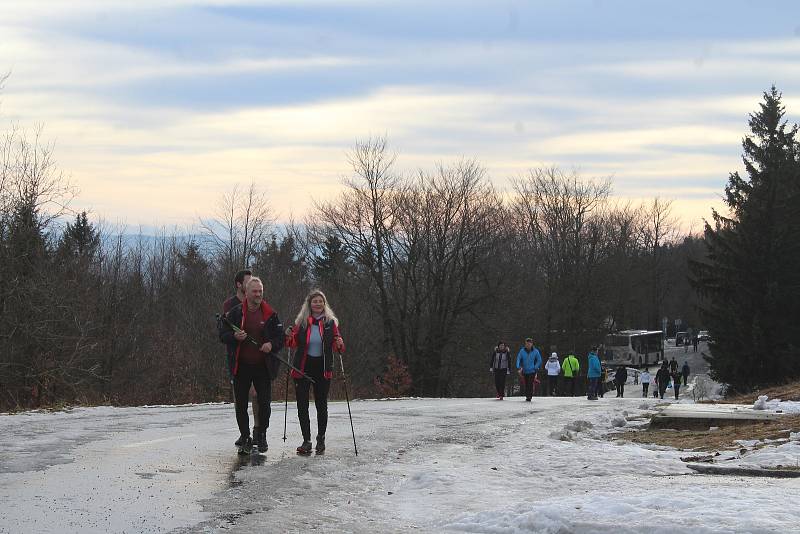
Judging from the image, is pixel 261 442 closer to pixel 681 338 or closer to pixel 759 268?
pixel 759 268

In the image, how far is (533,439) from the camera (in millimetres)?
14930

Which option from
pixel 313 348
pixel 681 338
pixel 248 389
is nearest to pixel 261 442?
pixel 248 389

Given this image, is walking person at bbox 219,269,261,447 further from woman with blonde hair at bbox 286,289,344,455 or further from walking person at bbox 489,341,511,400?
walking person at bbox 489,341,511,400

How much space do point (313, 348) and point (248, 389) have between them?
3.22ft

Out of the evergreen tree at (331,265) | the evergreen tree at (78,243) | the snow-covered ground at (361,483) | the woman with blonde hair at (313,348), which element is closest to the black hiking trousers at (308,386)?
the woman with blonde hair at (313,348)

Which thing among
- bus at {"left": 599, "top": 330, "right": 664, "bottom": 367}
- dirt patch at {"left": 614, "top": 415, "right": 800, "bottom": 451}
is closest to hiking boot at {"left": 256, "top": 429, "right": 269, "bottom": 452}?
dirt patch at {"left": 614, "top": 415, "right": 800, "bottom": 451}

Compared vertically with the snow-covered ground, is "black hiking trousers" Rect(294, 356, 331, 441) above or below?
above

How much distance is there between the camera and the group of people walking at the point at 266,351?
453 inches

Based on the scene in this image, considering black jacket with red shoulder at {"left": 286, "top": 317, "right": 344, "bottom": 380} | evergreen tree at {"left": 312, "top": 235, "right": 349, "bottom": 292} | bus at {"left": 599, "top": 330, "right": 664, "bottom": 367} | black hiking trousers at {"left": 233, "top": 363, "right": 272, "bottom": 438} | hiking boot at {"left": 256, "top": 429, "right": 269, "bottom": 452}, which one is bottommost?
hiking boot at {"left": 256, "top": 429, "right": 269, "bottom": 452}

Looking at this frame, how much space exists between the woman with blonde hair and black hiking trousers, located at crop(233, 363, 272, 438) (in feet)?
1.62

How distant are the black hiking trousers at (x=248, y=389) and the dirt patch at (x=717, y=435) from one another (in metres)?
5.83

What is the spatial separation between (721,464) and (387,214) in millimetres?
52576

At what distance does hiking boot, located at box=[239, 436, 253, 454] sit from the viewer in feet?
37.3

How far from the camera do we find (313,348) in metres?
12.1
